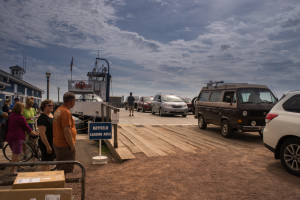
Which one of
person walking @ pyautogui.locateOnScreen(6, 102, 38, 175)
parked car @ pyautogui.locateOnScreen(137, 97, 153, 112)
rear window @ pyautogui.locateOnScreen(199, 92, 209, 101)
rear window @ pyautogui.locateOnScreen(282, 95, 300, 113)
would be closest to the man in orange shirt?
person walking @ pyautogui.locateOnScreen(6, 102, 38, 175)

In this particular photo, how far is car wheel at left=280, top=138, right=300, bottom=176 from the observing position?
4832 mm

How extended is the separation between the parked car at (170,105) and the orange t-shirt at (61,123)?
15287 mm

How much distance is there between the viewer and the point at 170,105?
62.9 feet

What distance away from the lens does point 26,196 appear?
2.23m

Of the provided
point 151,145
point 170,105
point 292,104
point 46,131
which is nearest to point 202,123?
point 151,145

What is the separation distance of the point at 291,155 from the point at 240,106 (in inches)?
148

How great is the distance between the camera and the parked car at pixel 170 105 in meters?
19.1

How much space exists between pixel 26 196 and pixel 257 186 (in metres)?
4.03

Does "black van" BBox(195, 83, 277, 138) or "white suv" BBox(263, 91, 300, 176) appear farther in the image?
"black van" BBox(195, 83, 277, 138)

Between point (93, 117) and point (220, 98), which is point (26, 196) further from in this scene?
point (93, 117)

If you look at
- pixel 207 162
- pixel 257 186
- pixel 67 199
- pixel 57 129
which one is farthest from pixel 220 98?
pixel 67 199

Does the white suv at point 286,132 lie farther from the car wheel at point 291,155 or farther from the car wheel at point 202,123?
the car wheel at point 202,123

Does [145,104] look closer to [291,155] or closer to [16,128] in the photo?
[16,128]

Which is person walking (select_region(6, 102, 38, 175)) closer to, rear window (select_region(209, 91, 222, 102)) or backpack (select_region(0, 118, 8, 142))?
backpack (select_region(0, 118, 8, 142))
